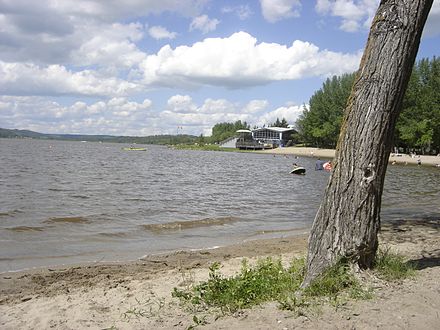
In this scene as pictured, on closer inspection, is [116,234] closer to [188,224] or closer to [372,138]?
[188,224]

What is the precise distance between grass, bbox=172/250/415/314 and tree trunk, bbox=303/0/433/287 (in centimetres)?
21

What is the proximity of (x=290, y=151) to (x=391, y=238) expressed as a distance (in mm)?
113327

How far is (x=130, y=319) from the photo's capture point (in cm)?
557

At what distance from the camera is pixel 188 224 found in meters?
15.8

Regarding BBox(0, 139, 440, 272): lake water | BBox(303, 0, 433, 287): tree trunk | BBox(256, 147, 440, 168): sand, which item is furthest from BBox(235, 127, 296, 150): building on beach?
BBox(303, 0, 433, 287): tree trunk

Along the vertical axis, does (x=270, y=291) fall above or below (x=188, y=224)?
above

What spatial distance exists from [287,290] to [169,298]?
1958mm

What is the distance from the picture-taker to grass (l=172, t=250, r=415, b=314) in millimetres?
5078

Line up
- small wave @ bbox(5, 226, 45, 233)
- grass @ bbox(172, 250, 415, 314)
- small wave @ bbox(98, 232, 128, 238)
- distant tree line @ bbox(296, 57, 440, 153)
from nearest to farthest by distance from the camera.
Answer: grass @ bbox(172, 250, 415, 314) → small wave @ bbox(98, 232, 128, 238) → small wave @ bbox(5, 226, 45, 233) → distant tree line @ bbox(296, 57, 440, 153)

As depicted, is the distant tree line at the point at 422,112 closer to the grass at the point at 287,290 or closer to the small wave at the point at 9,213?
the small wave at the point at 9,213

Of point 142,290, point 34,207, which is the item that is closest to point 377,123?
point 142,290

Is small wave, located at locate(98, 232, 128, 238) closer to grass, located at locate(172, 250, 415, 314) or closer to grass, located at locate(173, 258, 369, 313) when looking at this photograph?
grass, located at locate(172, 250, 415, 314)

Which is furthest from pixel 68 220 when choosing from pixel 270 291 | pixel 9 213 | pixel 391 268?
pixel 391 268

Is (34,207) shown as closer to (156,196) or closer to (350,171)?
(156,196)
